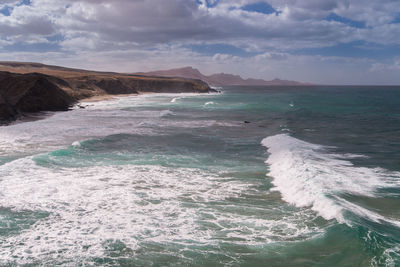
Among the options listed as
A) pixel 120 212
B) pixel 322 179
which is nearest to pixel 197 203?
pixel 120 212

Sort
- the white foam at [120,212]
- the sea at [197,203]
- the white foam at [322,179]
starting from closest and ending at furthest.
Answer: the sea at [197,203]
the white foam at [120,212]
the white foam at [322,179]

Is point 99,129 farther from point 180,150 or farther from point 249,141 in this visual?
point 249,141

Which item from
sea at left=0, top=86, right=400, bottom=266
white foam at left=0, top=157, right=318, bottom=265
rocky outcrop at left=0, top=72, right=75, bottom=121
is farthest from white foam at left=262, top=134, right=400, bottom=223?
rocky outcrop at left=0, top=72, right=75, bottom=121

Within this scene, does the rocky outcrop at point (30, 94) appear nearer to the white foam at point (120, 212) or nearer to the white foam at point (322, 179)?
the white foam at point (120, 212)

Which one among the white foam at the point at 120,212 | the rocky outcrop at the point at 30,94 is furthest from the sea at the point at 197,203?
the rocky outcrop at the point at 30,94

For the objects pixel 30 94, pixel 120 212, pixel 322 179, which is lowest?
pixel 120 212

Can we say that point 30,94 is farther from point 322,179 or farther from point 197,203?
point 322,179
